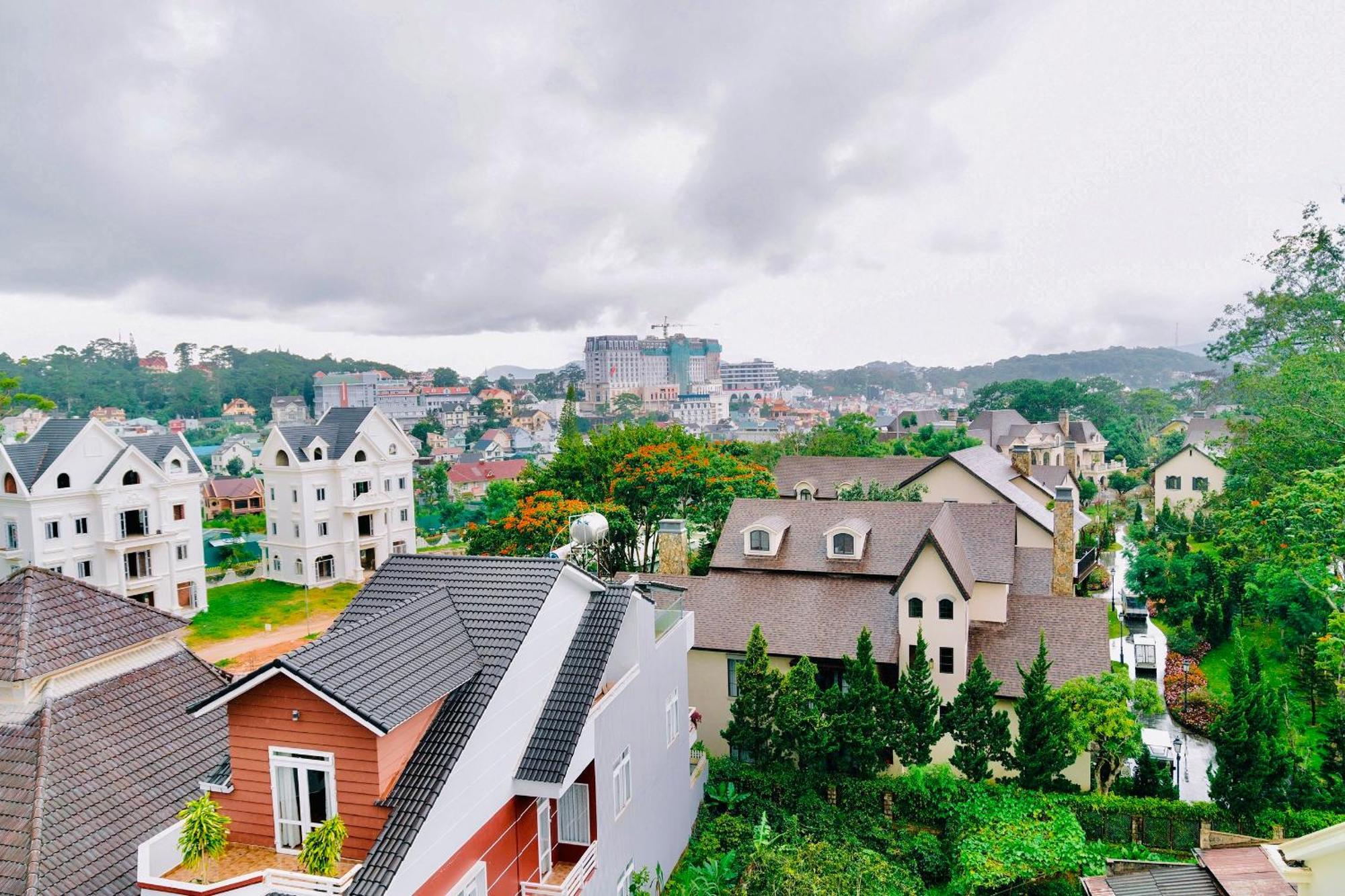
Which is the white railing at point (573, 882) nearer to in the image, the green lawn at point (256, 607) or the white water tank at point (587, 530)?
the white water tank at point (587, 530)

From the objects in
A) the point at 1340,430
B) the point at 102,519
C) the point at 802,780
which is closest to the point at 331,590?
the point at 102,519

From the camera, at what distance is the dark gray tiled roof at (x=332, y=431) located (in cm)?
4003

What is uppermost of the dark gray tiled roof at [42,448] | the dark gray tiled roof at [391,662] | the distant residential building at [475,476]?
the dark gray tiled roof at [42,448]

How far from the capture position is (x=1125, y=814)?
16109 mm

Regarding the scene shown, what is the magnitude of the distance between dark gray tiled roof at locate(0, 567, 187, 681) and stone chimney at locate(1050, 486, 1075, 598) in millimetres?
22800

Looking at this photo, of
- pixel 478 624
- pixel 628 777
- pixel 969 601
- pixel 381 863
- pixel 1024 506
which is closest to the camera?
pixel 381 863

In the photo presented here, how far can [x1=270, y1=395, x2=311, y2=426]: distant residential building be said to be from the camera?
436ft

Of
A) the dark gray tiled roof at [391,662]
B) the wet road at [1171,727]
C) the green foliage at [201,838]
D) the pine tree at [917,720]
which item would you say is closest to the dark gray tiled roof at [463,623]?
the dark gray tiled roof at [391,662]

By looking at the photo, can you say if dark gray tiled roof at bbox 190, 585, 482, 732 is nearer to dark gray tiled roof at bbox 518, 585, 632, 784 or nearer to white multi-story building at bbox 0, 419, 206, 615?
dark gray tiled roof at bbox 518, 585, 632, 784

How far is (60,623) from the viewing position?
1015cm

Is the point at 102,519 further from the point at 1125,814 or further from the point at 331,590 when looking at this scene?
the point at 1125,814

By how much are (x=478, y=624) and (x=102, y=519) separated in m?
31.8

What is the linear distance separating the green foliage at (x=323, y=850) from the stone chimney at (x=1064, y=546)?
21.9 meters

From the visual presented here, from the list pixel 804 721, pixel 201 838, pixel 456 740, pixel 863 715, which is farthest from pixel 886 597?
pixel 201 838
